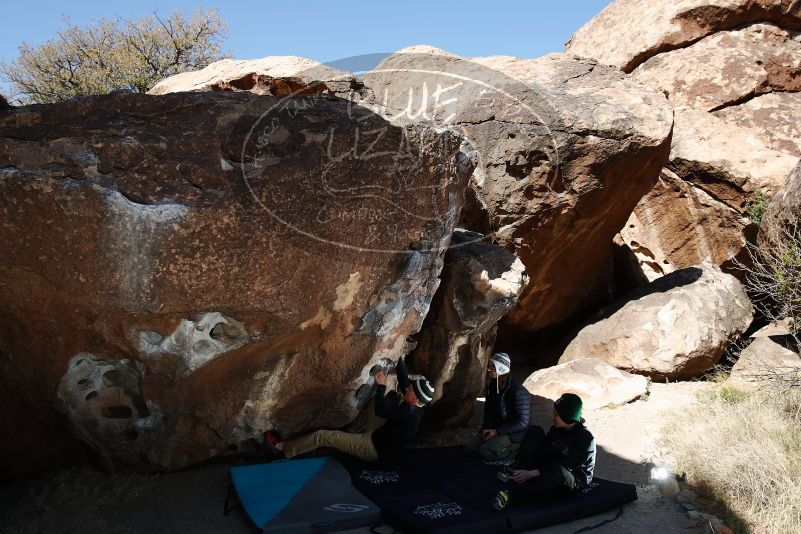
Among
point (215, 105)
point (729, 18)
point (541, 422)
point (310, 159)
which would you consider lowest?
point (541, 422)

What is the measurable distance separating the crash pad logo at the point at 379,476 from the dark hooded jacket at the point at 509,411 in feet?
A: 2.74

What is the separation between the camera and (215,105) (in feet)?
12.0

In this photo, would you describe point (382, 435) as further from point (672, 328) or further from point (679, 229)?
point (679, 229)

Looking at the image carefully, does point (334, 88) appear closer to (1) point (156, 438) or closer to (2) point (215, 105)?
(2) point (215, 105)

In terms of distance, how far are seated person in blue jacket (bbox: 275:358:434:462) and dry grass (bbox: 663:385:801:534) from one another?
161 cm

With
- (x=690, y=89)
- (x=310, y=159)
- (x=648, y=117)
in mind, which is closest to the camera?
(x=310, y=159)

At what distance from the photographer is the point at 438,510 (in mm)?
3543

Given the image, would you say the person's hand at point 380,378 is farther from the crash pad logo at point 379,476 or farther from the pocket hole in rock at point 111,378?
the pocket hole in rock at point 111,378

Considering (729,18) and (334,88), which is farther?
(729,18)

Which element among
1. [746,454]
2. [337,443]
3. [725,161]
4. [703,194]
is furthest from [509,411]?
[725,161]

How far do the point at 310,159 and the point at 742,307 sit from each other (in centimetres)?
491

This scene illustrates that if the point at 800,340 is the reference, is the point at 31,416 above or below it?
above

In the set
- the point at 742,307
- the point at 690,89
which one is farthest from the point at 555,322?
the point at 690,89

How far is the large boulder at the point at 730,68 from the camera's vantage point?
318 inches
